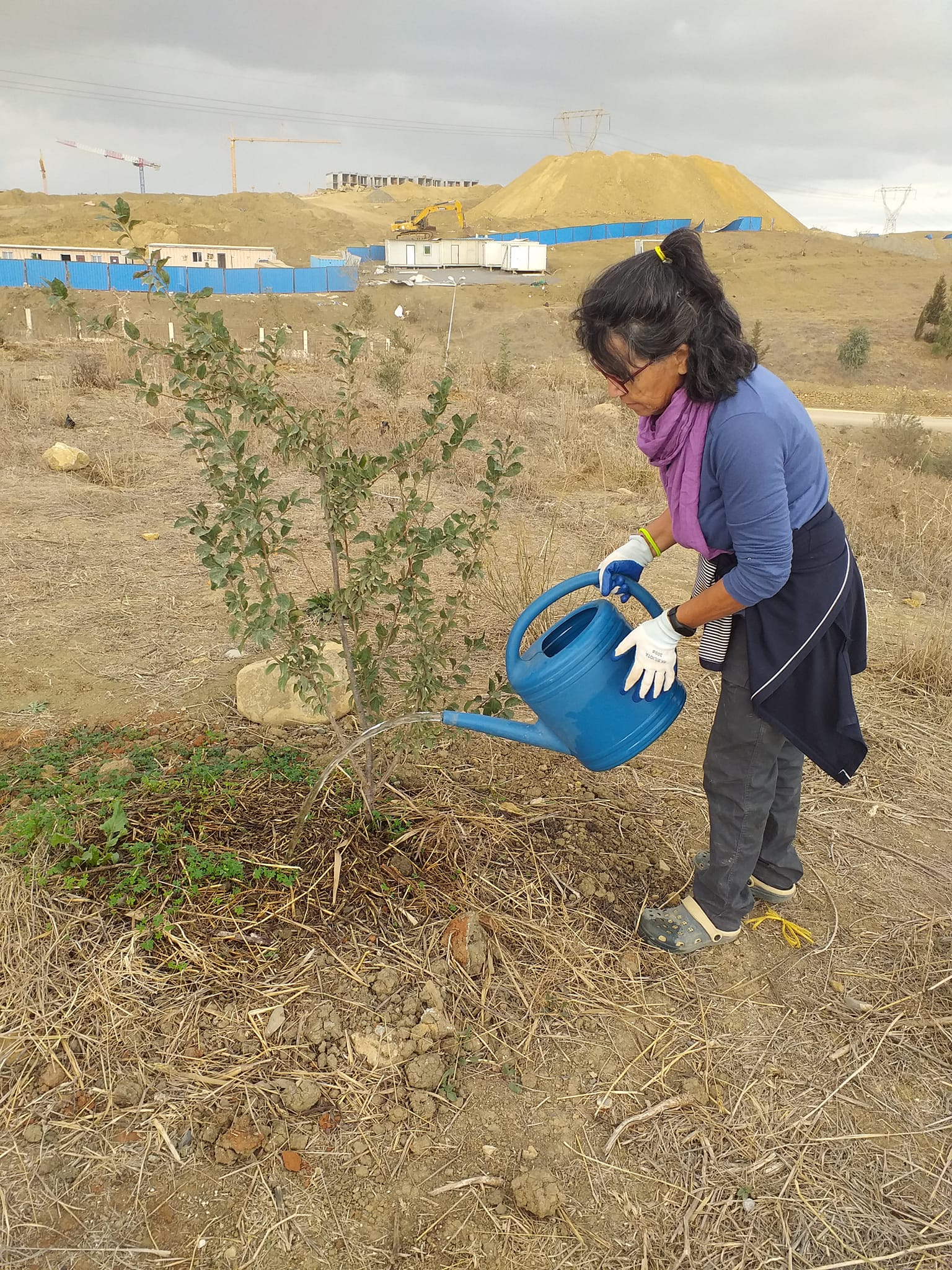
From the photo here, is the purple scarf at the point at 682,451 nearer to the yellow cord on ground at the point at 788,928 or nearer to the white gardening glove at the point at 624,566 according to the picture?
the white gardening glove at the point at 624,566

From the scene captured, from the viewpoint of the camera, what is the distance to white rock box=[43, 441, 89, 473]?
5852 mm

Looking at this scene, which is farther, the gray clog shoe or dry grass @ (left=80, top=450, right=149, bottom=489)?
dry grass @ (left=80, top=450, right=149, bottom=489)

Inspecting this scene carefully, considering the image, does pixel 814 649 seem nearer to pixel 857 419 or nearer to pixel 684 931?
pixel 684 931

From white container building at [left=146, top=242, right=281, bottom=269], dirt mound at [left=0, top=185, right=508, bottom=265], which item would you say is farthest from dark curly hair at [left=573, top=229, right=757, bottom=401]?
dirt mound at [left=0, top=185, right=508, bottom=265]

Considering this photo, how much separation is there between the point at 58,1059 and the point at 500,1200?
0.92 meters

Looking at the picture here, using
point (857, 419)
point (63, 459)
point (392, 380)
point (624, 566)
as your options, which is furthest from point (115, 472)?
point (857, 419)

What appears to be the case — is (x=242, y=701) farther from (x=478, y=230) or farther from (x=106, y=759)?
(x=478, y=230)

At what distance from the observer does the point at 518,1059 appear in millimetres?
1811

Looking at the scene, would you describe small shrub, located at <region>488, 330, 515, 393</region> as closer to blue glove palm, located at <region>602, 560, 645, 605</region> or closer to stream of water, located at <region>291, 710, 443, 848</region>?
blue glove palm, located at <region>602, 560, 645, 605</region>

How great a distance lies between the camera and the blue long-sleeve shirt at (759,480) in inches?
64.8

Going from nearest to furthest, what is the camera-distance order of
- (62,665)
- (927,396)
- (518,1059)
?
(518,1059) < (62,665) < (927,396)

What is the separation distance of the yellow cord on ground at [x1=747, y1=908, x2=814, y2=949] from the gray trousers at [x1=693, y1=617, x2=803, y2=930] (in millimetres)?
135

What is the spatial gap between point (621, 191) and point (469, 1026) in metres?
67.8

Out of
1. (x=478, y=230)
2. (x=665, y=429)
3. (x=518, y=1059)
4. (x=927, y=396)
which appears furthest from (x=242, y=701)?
(x=478, y=230)
